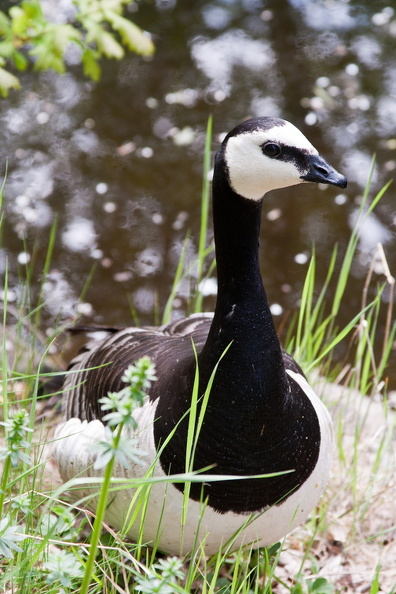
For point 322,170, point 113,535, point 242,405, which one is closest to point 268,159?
point 322,170

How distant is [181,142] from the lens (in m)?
6.55

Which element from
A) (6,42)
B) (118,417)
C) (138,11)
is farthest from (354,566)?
(138,11)

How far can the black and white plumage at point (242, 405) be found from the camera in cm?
227

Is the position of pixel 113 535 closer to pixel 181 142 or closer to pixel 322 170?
pixel 322 170

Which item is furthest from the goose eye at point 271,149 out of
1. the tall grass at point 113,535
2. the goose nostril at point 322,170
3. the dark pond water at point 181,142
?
the dark pond water at point 181,142

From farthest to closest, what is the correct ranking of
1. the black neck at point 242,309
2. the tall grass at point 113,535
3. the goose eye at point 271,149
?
the black neck at point 242,309, the goose eye at point 271,149, the tall grass at point 113,535

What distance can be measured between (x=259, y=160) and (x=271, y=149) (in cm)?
5

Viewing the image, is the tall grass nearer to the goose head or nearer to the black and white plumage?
the black and white plumage

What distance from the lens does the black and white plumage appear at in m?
2.27

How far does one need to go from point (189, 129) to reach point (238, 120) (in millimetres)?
443

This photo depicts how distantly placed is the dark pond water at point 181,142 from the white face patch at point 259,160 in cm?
295

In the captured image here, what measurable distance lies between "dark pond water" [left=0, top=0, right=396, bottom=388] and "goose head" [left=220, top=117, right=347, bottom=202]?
293 cm

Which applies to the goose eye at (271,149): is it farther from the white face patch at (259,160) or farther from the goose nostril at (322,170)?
the goose nostril at (322,170)

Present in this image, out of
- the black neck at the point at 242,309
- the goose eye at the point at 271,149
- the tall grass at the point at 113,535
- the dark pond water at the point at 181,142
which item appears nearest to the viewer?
the tall grass at the point at 113,535
